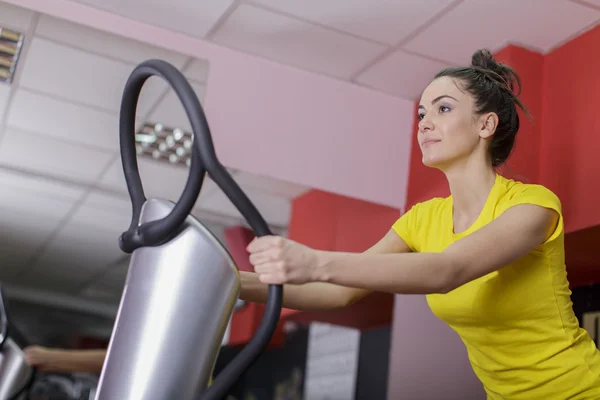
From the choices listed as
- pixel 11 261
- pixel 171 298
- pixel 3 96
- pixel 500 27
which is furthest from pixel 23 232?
pixel 171 298

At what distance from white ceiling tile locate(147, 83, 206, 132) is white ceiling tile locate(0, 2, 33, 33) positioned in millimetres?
841

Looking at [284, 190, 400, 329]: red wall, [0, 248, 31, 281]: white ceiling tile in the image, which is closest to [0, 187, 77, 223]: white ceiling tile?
[0, 248, 31, 281]: white ceiling tile

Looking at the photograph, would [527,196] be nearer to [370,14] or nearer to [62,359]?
[62,359]

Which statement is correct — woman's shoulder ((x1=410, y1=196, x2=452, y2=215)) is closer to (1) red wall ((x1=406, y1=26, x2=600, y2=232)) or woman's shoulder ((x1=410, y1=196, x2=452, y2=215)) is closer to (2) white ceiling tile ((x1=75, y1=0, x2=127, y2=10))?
(1) red wall ((x1=406, y1=26, x2=600, y2=232))

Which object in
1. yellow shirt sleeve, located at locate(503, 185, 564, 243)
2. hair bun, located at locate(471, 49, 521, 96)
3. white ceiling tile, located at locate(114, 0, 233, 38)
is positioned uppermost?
white ceiling tile, located at locate(114, 0, 233, 38)

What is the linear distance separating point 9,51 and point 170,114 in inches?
37.5

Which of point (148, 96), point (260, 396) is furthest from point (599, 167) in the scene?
point (260, 396)

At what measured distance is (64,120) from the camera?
15.9 ft

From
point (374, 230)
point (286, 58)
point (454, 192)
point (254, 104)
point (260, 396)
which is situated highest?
point (286, 58)

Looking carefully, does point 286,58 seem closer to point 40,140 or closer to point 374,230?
point 374,230

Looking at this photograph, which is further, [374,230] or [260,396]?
[260,396]

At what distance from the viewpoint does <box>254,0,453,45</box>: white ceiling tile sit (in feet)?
10.8

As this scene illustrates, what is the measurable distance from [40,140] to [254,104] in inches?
79.2

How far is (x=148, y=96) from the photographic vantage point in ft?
14.2
